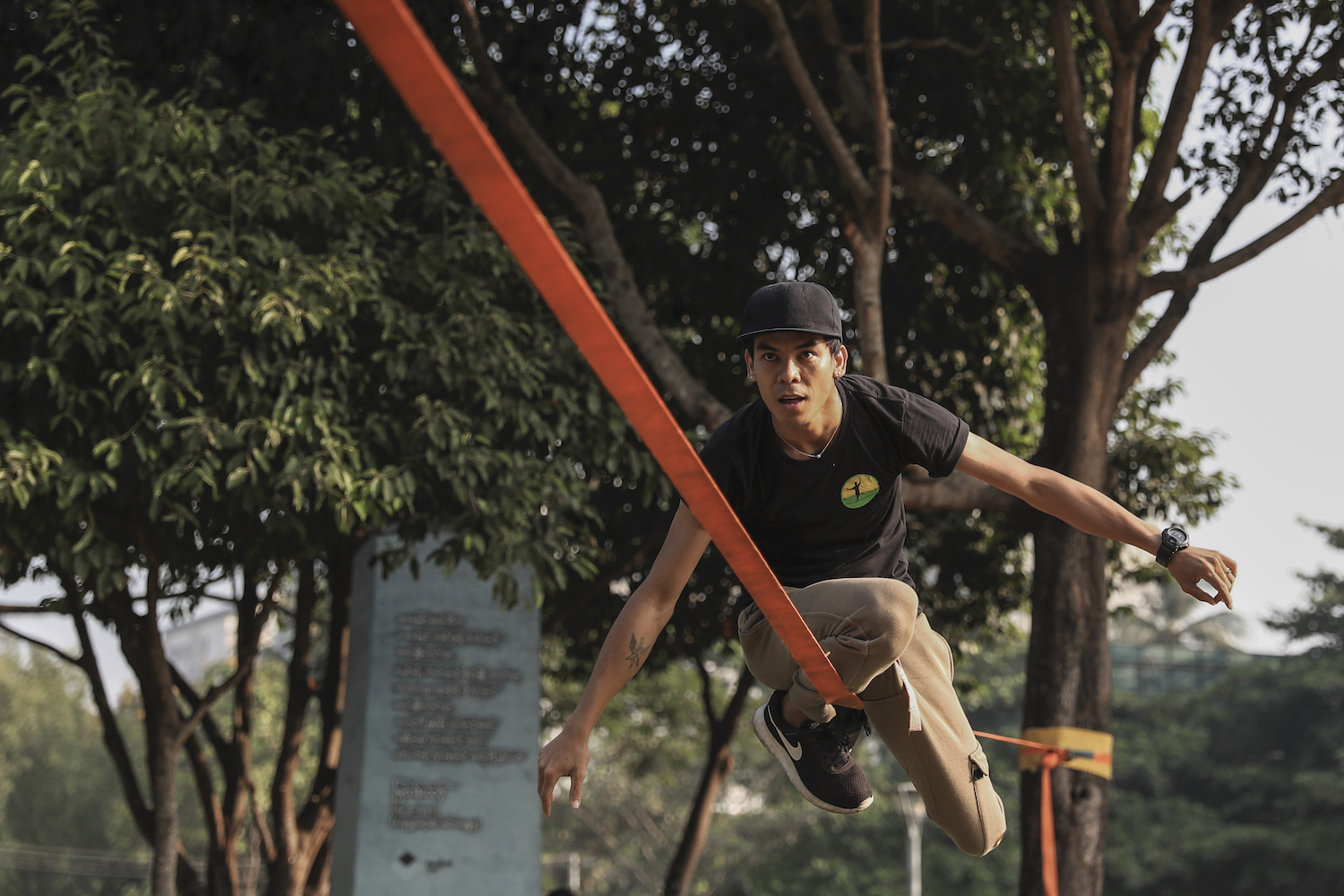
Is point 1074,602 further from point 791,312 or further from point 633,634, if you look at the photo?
point 791,312

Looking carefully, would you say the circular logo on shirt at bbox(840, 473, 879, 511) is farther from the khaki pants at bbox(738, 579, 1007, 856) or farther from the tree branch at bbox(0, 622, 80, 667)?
the tree branch at bbox(0, 622, 80, 667)

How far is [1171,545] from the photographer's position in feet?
11.3

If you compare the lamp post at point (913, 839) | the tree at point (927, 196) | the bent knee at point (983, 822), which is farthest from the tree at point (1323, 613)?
the bent knee at point (983, 822)

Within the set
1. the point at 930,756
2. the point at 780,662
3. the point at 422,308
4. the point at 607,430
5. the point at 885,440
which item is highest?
the point at 422,308

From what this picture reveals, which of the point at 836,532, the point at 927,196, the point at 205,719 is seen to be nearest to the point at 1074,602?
the point at 927,196

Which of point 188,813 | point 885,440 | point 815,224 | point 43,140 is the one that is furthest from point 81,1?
point 188,813

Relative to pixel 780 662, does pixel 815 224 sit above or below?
above

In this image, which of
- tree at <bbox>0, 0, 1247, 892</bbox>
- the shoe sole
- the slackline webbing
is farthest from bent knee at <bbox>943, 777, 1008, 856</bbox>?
tree at <bbox>0, 0, 1247, 892</bbox>

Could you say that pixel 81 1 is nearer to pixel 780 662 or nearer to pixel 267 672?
pixel 780 662

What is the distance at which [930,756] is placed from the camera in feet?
13.2

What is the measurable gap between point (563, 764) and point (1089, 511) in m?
1.58

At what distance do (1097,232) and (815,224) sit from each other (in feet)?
9.36

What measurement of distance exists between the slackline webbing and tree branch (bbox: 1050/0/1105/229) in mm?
6906

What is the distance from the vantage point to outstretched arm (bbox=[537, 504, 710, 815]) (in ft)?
10.9
